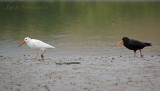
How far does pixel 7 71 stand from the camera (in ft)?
38.4

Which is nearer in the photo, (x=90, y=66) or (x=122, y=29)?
(x=90, y=66)

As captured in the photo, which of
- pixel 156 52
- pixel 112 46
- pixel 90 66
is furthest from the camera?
pixel 112 46

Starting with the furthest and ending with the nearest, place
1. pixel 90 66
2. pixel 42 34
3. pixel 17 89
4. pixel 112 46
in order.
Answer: pixel 42 34, pixel 112 46, pixel 90 66, pixel 17 89

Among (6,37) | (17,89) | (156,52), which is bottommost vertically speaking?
(17,89)

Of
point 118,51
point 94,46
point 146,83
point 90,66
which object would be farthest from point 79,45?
point 146,83

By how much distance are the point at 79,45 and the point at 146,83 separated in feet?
41.6

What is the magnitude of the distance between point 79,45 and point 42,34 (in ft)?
22.4

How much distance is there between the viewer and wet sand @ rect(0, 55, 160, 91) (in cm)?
952

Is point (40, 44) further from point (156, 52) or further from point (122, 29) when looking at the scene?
point (122, 29)

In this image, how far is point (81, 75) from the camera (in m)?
10.9

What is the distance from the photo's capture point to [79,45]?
22234 millimetres

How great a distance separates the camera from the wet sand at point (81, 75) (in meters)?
9.52

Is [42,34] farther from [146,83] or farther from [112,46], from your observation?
[146,83]

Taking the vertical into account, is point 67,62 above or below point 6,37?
below
